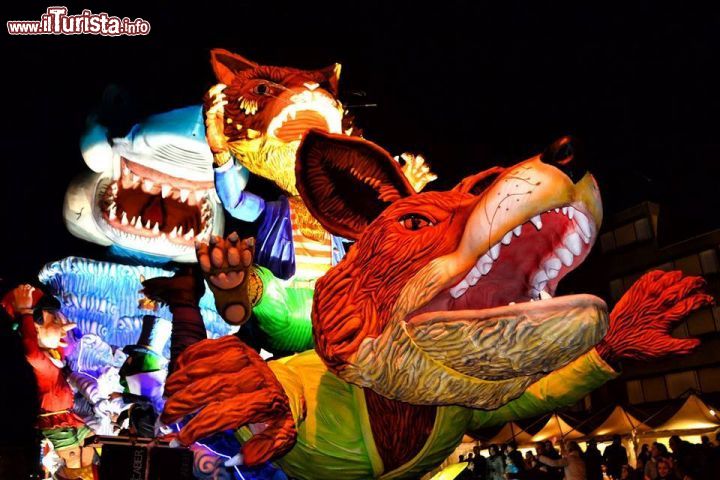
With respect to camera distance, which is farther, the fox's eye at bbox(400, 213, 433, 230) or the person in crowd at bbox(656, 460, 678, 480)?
the person in crowd at bbox(656, 460, 678, 480)

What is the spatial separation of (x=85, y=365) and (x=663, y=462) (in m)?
4.11

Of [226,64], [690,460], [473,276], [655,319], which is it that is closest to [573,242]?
[473,276]

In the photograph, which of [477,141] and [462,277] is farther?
[477,141]

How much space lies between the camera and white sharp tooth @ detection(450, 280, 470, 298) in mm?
1396

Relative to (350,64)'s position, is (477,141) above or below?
below

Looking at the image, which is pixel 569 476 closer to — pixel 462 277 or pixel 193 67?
pixel 193 67

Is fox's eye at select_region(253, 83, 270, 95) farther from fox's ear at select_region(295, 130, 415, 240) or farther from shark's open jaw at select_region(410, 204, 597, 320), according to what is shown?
shark's open jaw at select_region(410, 204, 597, 320)

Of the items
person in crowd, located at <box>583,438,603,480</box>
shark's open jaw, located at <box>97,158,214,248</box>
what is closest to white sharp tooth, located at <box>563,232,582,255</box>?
shark's open jaw, located at <box>97,158,214,248</box>

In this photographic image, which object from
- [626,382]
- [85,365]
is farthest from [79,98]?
[626,382]

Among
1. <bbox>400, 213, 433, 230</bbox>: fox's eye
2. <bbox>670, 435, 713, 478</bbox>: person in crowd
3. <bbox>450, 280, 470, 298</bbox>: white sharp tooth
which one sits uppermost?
<bbox>400, 213, 433, 230</bbox>: fox's eye

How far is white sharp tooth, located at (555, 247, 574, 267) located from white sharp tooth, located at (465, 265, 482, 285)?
0.17m

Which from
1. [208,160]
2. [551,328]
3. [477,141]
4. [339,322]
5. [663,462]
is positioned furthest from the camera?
[663,462]

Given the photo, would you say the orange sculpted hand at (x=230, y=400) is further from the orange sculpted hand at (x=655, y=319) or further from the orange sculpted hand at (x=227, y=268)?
the orange sculpted hand at (x=655, y=319)

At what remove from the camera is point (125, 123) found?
136 inches
